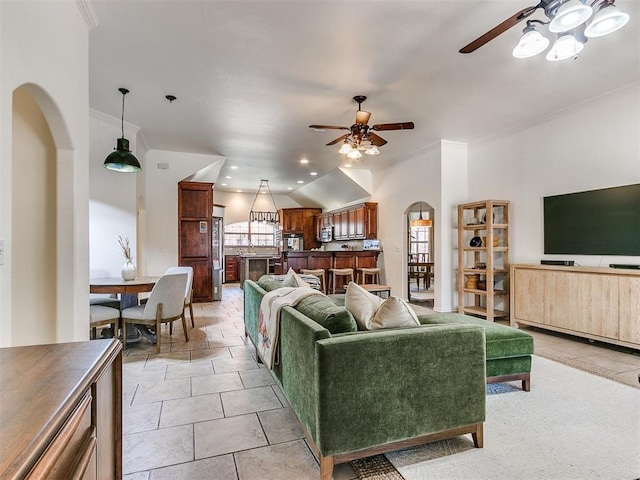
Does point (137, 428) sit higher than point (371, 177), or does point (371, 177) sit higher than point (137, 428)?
point (371, 177)

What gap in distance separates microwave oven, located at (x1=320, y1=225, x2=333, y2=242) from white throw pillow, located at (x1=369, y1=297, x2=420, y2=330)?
25.7 ft

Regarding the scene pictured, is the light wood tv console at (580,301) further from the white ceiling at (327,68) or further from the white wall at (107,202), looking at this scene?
the white wall at (107,202)

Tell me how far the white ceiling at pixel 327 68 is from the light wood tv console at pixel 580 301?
81.9 inches

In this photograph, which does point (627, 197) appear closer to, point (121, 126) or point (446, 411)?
point (446, 411)

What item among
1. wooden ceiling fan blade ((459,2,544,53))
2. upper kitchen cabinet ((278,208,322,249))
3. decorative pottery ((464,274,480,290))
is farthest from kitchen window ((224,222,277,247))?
wooden ceiling fan blade ((459,2,544,53))

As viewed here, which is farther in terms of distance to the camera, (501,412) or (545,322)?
(545,322)

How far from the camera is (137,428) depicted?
2203 millimetres

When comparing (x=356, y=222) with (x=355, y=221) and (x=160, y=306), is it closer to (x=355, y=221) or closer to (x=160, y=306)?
(x=355, y=221)

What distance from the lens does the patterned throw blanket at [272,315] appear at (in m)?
2.45

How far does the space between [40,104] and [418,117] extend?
4.09m

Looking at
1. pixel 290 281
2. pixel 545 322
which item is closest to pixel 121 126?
pixel 290 281

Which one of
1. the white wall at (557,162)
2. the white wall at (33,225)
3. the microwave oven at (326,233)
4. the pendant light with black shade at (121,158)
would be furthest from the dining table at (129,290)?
the microwave oven at (326,233)

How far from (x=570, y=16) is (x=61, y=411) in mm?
2786

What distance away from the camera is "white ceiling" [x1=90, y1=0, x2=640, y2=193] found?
255 centimetres
